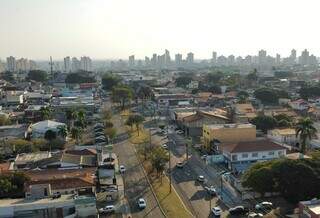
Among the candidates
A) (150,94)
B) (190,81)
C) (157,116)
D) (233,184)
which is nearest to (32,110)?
(157,116)

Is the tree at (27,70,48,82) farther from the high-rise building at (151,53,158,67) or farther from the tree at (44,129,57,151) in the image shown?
the high-rise building at (151,53,158,67)

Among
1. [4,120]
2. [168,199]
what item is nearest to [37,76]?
[4,120]

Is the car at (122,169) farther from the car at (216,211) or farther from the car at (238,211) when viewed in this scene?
the car at (238,211)

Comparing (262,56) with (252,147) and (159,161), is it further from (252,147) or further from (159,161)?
(159,161)

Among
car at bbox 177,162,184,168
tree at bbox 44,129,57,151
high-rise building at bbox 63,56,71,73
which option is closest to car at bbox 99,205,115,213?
car at bbox 177,162,184,168

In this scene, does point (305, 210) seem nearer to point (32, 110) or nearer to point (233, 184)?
point (233, 184)

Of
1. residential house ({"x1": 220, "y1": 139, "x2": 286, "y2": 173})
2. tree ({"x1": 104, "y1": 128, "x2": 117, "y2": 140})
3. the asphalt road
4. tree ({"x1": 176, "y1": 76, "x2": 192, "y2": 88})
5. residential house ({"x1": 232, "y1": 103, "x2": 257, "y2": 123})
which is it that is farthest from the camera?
tree ({"x1": 176, "y1": 76, "x2": 192, "y2": 88})
